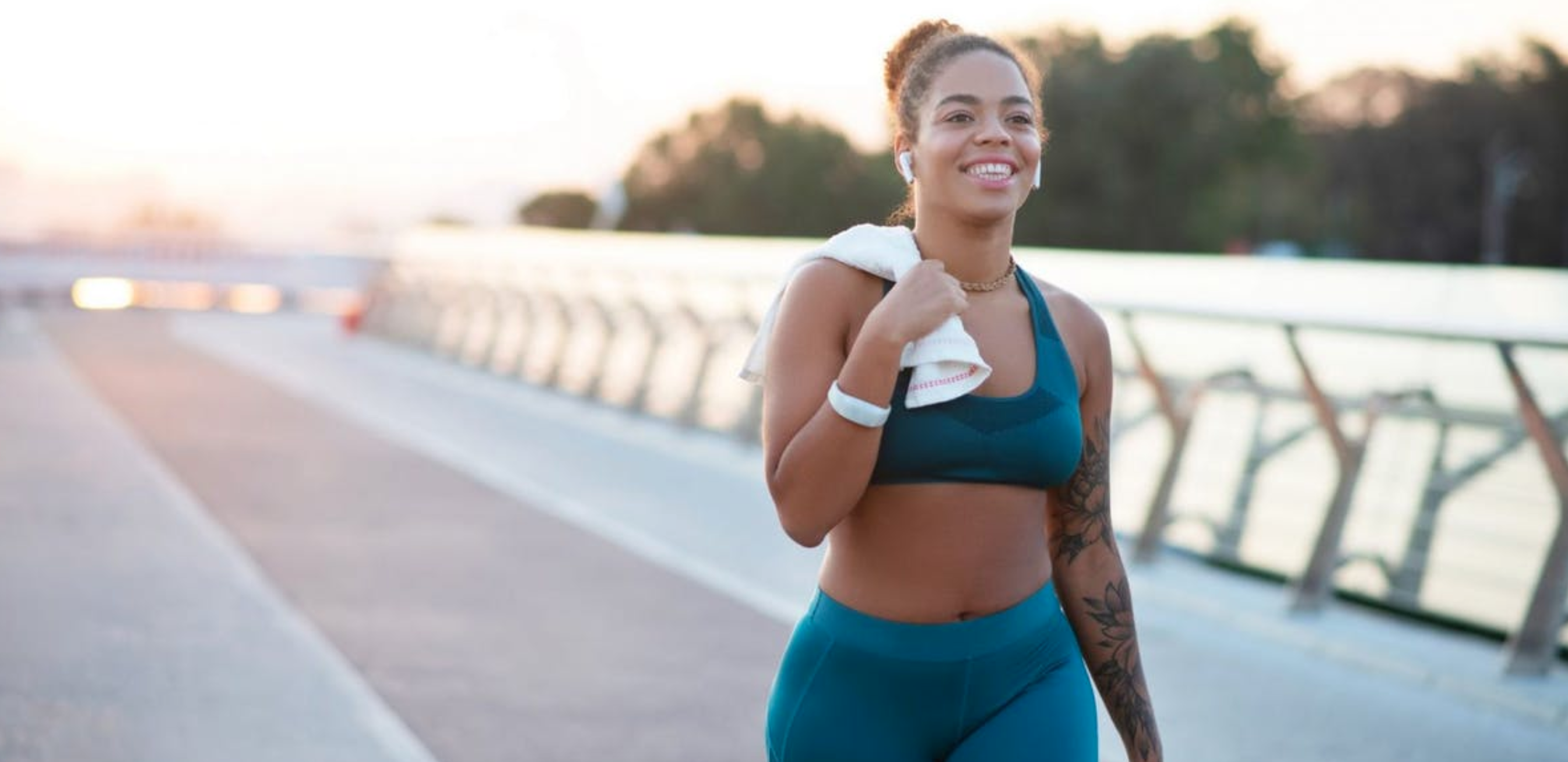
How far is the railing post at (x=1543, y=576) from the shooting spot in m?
7.50

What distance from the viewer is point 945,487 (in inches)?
114

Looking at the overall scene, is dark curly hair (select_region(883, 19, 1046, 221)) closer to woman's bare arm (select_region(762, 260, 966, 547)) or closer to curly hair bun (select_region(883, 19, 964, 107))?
curly hair bun (select_region(883, 19, 964, 107))

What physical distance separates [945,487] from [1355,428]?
7.57m

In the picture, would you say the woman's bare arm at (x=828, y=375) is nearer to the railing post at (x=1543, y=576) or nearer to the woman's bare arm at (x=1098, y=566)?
the woman's bare arm at (x=1098, y=566)

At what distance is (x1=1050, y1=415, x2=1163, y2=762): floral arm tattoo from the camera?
10.5 feet

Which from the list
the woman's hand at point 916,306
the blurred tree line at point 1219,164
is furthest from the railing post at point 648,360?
the blurred tree line at point 1219,164

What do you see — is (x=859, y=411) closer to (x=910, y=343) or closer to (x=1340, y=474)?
(x=910, y=343)

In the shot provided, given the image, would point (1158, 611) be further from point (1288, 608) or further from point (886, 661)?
point (886, 661)

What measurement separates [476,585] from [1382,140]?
9781 cm

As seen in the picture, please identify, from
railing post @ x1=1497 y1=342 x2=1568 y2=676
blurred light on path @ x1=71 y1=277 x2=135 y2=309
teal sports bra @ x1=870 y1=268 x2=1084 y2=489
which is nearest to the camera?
teal sports bra @ x1=870 y1=268 x2=1084 y2=489

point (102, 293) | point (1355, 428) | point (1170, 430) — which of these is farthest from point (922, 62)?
point (102, 293)

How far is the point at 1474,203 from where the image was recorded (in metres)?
98.2

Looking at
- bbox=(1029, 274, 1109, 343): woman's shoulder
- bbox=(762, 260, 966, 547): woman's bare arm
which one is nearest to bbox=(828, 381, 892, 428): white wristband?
bbox=(762, 260, 966, 547): woman's bare arm

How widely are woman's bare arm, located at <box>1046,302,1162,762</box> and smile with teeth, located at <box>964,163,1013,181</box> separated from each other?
0.32m
